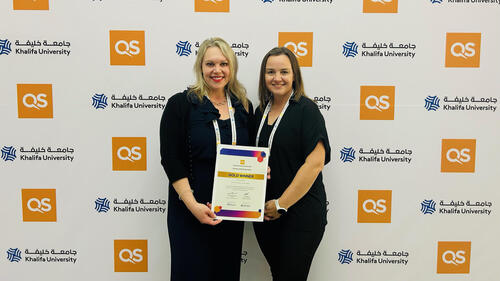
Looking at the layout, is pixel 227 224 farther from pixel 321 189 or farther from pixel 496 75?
pixel 496 75

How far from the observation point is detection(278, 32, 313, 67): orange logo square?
2369 millimetres

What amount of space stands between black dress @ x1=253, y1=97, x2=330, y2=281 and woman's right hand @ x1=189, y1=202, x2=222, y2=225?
0.36m

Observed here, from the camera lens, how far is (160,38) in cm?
236

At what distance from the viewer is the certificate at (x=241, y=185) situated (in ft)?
6.09

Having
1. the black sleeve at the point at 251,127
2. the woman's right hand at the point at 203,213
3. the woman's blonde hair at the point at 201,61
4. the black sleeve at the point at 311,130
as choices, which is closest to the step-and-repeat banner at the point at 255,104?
the black sleeve at the point at 251,127

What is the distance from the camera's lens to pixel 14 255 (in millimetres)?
2475

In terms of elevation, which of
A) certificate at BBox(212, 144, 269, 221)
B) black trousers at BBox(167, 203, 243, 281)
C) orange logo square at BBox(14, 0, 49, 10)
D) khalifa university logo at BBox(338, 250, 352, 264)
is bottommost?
khalifa university logo at BBox(338, 250, 352, 264)

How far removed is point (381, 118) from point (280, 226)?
1.09 metres

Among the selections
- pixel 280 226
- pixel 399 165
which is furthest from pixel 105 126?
pixel 399 165

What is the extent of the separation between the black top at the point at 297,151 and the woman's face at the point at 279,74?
0.09 metres

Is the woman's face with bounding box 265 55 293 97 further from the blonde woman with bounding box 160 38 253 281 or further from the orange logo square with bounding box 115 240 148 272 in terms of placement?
the orange logo square with bounding box 115 240 148 272

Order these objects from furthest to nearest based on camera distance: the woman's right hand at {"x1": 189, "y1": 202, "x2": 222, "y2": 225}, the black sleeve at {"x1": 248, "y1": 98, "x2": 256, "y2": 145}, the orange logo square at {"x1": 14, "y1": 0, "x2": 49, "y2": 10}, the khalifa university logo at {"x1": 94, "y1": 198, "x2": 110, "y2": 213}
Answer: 1. the khalifa university logo at {"x1": 94, "y1": 198, "x2": 110, "y2": 213}
2. the orange logo square at {"x1": 14, "y1": 0, "x2": 49, "y2": 10}
3. the black sleeve at {"x1": 248, "y1": 98, "x2": 256, "y2": 145}
4. the woman's right hand at {"x1": 189, "y1": 202, "x2": 222, "y2": 225}

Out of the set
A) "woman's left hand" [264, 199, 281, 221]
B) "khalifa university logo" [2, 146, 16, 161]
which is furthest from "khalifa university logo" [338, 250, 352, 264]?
"khalifa university logo" [2, 146, 16, 161]

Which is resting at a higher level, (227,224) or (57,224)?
(227,224)
